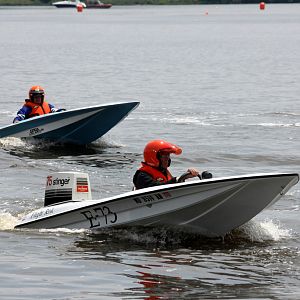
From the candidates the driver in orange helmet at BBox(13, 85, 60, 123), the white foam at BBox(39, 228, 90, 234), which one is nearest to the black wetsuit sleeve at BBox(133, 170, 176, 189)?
the white foam at BBox(39, 228, 90, 234)

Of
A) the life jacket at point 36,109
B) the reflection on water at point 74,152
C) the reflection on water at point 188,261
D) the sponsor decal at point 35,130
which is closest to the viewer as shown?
the reflection on water at point 188,261

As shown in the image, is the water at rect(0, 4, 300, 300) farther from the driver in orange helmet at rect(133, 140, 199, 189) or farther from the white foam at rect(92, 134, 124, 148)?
the driver in orange helmet at rect(133, 140, 199, 189)

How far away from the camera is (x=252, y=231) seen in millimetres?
16781

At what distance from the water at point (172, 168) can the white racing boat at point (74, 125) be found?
1.27ft

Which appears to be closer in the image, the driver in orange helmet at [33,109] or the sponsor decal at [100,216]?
the sponsor decal at [100,216]

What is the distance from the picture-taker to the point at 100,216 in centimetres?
1636

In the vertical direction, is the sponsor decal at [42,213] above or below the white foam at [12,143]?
above

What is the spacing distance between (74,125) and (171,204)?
42.1 feet

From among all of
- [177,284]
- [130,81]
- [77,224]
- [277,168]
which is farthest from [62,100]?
[177,284]

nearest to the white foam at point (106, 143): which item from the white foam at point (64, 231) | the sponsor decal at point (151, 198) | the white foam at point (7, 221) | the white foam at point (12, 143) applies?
the white foam at point (12, 143)

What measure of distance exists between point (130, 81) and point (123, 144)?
78.0 feet

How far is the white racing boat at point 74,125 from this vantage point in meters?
28.0

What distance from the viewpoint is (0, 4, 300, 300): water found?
1427cm

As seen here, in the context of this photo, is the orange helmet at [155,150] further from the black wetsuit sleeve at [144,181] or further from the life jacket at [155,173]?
the black wetsuit sleeve at [144,181]
